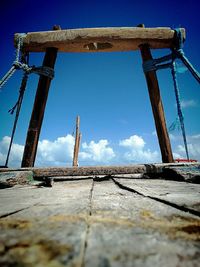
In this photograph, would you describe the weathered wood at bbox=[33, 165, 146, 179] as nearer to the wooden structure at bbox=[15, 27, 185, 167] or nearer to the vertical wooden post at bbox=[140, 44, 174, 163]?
the wooden structure at bbox=[15, 27, 185, 167]

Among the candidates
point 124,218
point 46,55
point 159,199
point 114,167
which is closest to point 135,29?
point 46,55

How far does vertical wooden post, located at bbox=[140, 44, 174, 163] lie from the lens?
3814 millimetres

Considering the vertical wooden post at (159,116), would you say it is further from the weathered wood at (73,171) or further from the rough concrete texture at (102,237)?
the rough concrete texture at (102,237)

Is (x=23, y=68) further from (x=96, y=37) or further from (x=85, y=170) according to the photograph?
(x=85, y=170)

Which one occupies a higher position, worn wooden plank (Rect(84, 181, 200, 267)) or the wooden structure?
the wooden structure

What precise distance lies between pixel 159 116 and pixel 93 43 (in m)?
2.14

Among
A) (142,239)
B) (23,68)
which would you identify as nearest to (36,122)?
(23,68)

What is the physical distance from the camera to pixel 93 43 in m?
4.24

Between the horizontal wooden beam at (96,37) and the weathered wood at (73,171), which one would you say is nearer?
the weathered wood at (73,171)

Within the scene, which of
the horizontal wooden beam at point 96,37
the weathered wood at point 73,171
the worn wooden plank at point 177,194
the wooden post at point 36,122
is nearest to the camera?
the worn wooden plank at point 177,194

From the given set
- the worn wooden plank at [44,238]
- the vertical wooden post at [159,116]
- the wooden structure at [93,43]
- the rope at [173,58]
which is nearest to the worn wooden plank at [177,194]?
the worn wooden plank at [44,238]

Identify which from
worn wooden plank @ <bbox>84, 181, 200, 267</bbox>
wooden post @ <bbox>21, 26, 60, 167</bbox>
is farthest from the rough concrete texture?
wooden post @ <bbox>21, 26, 60, 167</bbox>

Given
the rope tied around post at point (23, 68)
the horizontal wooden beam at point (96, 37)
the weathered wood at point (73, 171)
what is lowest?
the weathered wood at point (73, 171)

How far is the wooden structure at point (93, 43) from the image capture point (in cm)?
378
